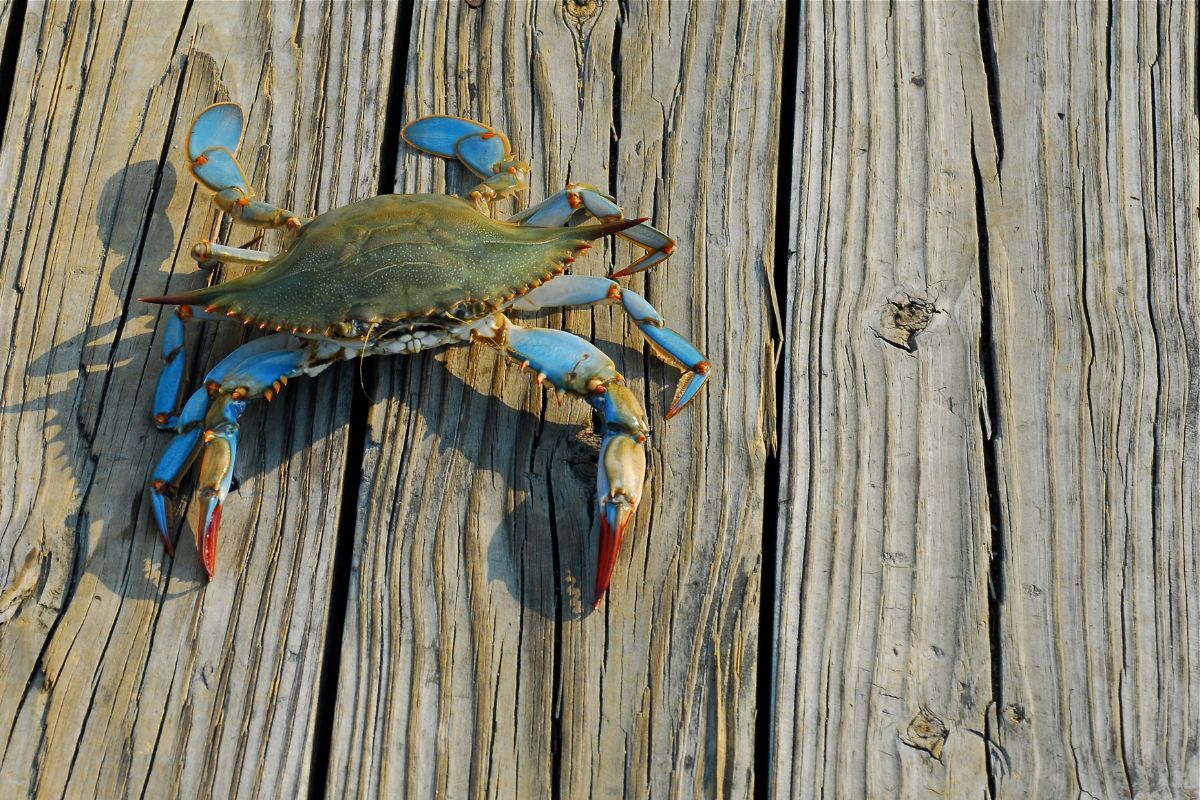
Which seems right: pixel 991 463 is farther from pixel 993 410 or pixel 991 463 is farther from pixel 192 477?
pixel 192 477

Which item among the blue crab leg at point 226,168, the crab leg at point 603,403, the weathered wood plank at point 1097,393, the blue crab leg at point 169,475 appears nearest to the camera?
the weathered wood plank at point 1097,393

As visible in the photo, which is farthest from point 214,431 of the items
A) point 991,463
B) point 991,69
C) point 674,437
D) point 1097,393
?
point 991,69

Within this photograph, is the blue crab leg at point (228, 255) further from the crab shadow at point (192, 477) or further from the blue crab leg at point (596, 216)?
the blue crab leg at point (596, 216)

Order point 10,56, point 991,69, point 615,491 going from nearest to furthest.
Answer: point 615,491
point 991,69
point 10,56

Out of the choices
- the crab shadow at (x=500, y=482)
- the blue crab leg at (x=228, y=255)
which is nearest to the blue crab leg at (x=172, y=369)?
the blue crab leg at (x=228, y=255)

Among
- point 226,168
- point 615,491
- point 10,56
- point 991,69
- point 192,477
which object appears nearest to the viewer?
point 615,491

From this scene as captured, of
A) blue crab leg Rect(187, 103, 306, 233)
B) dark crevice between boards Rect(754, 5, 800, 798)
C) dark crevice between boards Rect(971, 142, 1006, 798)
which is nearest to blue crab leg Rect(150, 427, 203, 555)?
blue crab leg Rect(187, 103, 306, 233)
